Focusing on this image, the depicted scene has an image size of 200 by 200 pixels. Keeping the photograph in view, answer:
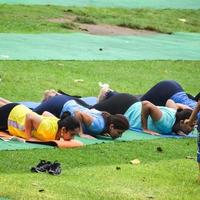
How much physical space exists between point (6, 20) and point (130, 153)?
9608 mm

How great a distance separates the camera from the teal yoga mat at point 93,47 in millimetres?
15535

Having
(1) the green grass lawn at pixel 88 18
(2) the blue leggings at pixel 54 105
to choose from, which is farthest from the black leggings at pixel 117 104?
(1) the green grass lawn at pixel 88 18

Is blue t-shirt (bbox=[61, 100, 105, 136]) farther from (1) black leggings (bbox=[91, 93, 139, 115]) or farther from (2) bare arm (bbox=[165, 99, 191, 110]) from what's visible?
(2) bare arm (bbox=[165, 99, 191, 110])

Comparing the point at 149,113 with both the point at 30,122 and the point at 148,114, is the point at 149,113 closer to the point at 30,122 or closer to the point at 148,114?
the point at 148,114

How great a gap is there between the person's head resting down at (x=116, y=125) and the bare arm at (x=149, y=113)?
25.3 inches

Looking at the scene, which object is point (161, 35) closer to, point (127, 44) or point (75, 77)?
point (127, 44)

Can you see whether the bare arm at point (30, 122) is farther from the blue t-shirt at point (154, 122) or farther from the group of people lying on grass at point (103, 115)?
the blue t-shirt at point (154, 122)

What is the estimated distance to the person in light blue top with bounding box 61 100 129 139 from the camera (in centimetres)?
1033

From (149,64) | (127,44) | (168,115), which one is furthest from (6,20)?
(168,115)

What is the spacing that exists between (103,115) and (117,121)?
0.22 m

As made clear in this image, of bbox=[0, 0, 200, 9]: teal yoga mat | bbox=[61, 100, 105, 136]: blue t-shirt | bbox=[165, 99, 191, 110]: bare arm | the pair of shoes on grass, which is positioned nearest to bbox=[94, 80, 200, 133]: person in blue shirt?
bbox=[165, 99, 191, 110]: bare arm

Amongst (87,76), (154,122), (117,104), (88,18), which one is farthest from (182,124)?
(88,18)

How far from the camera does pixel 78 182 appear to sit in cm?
809

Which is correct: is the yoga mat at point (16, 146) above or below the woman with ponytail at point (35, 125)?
below
